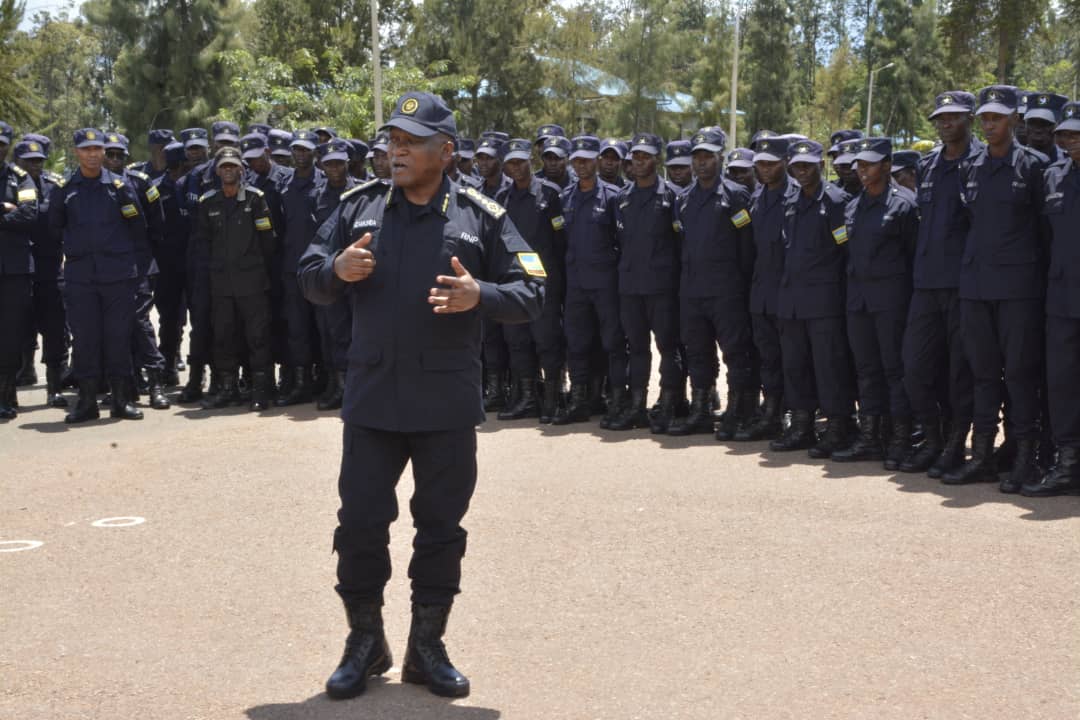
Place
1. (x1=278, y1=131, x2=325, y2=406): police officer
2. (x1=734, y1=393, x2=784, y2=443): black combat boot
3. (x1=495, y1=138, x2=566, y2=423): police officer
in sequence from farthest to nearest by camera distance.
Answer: (x1=278, y1=131, x2=325, y2=406): police officer → (x1=495, y1=138, x2=566, y2=423): police officer → (x1=734, y1=393, x2=784, y2=443): black combat boot

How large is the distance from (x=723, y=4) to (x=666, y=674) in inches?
2212

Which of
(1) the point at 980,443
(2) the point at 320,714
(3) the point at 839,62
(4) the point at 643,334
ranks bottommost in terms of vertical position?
(2) the point at 320,714

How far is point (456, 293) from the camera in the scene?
14.7ft

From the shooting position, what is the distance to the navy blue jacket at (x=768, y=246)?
31.4ft

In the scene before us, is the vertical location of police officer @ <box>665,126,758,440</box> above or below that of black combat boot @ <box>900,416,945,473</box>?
above

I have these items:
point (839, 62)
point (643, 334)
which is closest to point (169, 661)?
point (643, 334)

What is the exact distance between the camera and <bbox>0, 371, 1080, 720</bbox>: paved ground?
15.2 ft

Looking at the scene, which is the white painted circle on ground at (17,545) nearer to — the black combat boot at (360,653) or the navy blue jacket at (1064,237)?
the black combat boot at (360,653)

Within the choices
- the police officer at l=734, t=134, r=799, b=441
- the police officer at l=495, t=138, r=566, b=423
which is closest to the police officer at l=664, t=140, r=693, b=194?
the police officer at l=734, t=134, r=799, b=441

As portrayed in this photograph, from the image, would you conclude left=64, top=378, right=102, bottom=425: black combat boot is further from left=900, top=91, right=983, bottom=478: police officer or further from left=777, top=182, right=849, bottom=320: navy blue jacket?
left=900, top=91, right=983, bottom=478: police officer

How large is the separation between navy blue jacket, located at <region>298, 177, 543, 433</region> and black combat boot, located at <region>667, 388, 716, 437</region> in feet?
17.9

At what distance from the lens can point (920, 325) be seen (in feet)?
27.8

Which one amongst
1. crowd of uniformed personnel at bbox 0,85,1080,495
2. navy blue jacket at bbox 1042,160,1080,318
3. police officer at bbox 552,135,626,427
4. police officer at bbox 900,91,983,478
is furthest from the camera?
police officer at bbox 552,135,626,427

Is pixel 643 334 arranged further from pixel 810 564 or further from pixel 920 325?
pixel 810 564
